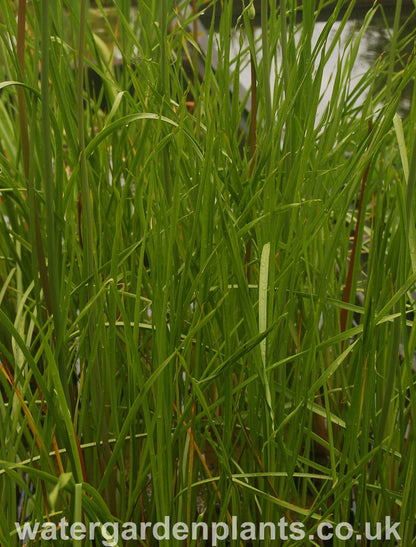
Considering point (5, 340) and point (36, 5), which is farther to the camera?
point (5, 340)

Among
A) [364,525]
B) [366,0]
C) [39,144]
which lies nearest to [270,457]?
[364,525]

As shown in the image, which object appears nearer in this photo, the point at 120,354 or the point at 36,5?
the point at 36,5

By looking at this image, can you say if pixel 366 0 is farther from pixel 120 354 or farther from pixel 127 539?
pixel 127 539

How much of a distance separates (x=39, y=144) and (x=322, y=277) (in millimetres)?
282

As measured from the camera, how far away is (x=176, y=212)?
1.41 feet

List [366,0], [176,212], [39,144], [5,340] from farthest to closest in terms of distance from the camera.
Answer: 1. [366,0]
2. [5,340]
3. [39,144]
4. [176,212]

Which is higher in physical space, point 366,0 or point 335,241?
point 366,0

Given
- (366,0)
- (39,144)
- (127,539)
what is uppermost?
(366,0)

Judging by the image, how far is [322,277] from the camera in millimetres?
509

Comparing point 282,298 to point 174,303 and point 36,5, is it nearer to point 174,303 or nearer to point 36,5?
point 174,303

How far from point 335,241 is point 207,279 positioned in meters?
0.11

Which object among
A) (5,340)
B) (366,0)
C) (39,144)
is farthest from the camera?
(366,0)

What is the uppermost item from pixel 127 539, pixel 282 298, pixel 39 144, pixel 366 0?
pixel 366 0

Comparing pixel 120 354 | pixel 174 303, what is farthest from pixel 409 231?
pixel 120 354
